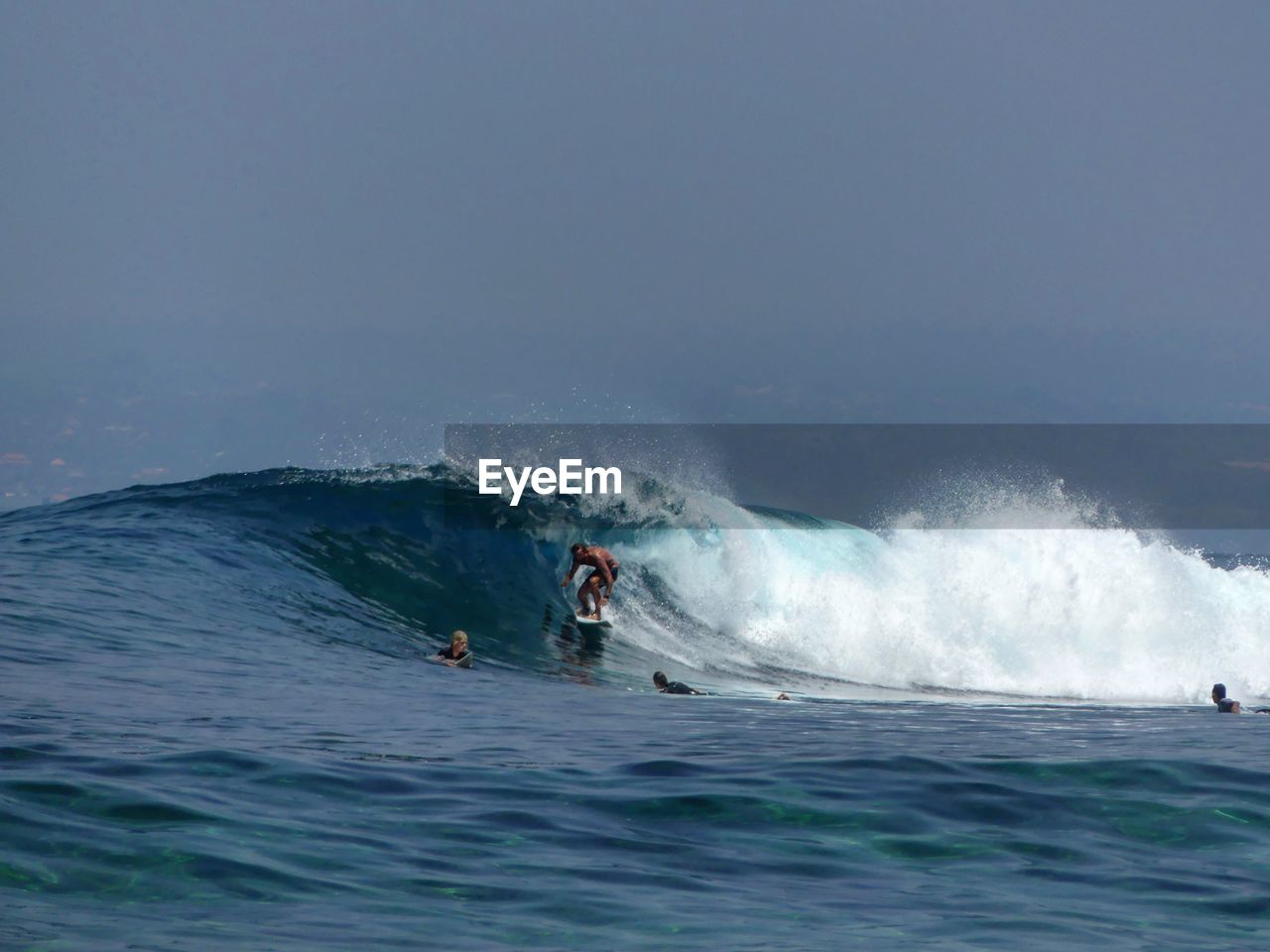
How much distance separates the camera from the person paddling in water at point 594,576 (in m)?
20.4

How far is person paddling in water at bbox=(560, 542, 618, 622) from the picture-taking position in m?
20.4

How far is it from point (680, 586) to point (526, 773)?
14.7 m

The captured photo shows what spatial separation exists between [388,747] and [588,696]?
16.4 ft

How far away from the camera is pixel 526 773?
27.6 feet

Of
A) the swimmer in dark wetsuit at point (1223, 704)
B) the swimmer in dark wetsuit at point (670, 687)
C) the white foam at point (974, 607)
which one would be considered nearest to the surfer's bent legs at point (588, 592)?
the white foam at point (974, 607)

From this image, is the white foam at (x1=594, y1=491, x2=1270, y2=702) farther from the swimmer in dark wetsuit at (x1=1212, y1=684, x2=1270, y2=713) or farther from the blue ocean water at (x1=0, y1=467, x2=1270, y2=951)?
the swimmer in dark wetsuit at (x1=1212, y1=684, x2=1270, y2=713)

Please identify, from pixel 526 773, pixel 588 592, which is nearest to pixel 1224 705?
pixel 588 592

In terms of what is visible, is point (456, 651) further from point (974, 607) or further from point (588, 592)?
point (974, 607)

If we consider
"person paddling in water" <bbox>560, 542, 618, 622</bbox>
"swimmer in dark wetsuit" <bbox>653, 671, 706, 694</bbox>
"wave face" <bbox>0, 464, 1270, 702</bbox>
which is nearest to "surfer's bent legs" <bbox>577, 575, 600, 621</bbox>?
"person paddling in water" <bbox>560, 542, 618, 622</bbox>

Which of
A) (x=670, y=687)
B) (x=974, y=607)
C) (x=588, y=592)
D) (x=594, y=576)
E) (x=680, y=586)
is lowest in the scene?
(x=670, y=687)

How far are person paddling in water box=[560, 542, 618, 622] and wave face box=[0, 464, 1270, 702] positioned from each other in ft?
1.62

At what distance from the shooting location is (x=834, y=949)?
5.36 metres

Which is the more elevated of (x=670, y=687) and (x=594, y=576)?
(x=594, y=576)

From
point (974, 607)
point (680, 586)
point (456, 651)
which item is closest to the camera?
point (456, 651)
